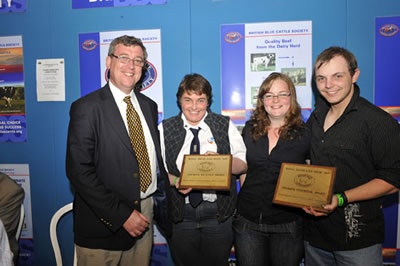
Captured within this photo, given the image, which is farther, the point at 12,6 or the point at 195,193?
the point at 12,6

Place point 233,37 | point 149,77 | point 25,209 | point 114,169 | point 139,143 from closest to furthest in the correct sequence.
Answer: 1. point 114,169
2. point 139,143
3. point 233,37
4. point 149,77
5. point 25,209

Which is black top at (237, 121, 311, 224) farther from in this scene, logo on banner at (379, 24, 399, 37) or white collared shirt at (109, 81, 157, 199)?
logo on banner at (379, 24, 399, 37)

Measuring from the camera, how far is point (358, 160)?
1.81m

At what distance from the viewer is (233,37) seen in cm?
273

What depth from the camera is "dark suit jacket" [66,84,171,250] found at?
179 cm

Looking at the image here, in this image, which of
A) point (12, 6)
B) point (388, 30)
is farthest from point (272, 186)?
point (12, 6)

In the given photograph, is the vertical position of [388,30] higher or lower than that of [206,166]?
higher

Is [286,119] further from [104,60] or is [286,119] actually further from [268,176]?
[104,60]

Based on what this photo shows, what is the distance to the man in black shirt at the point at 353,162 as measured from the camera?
1.75m

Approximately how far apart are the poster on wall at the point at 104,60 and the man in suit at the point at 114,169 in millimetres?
776

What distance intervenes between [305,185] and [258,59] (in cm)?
150

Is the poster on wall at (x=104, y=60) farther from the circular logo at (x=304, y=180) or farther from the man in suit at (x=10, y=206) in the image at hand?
the circular logo at (x=304, y=180)

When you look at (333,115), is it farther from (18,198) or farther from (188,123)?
(18,198)

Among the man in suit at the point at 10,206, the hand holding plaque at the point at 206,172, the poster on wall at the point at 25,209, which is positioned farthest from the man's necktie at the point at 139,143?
the poster on wall at the point at 25,209
